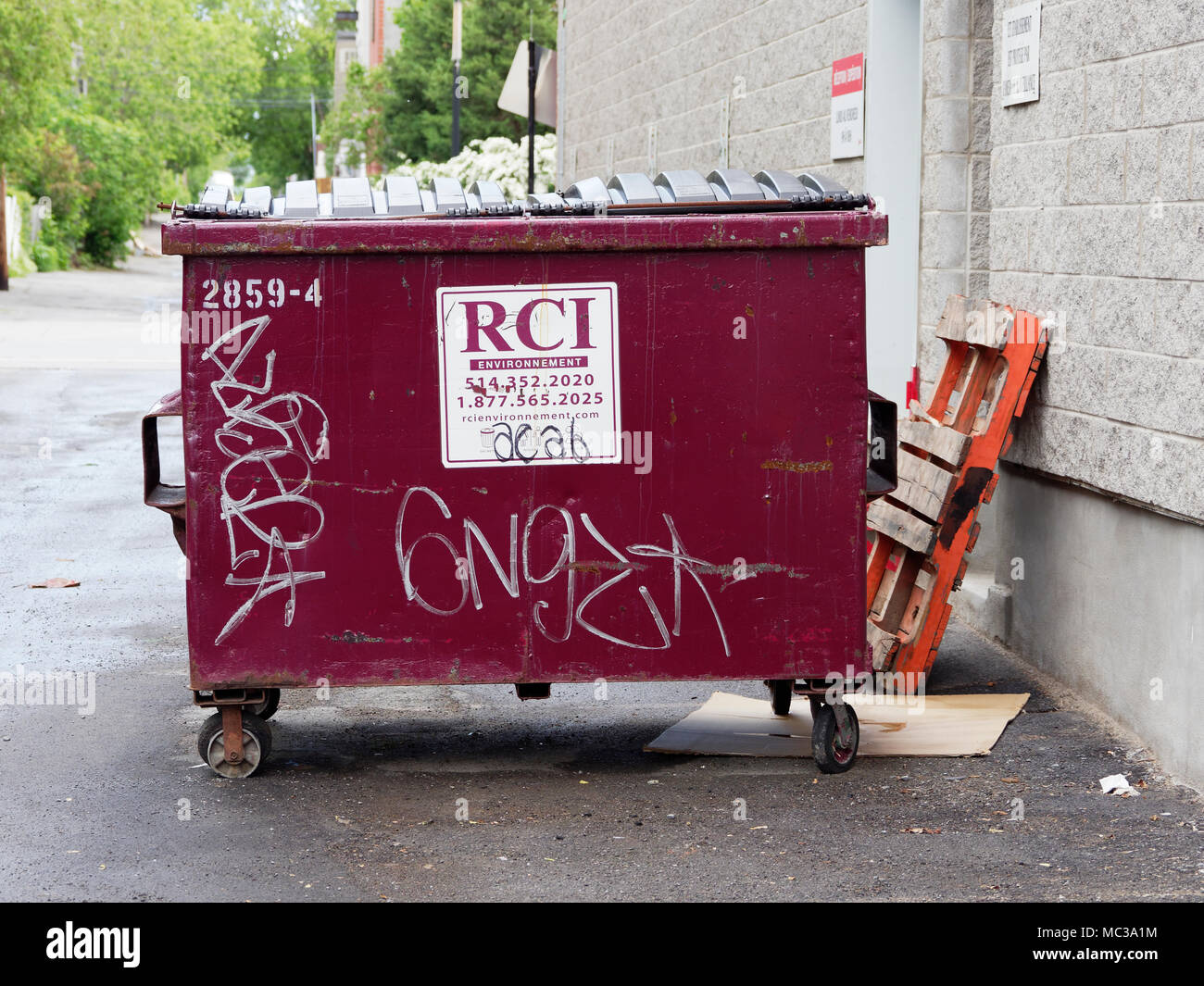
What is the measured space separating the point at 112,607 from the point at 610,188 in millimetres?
3890

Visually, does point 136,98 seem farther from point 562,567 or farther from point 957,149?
point 562,567

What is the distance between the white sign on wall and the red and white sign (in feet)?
6.39

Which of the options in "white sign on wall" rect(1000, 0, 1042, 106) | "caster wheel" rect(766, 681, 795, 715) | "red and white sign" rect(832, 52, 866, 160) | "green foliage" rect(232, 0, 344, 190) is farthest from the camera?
"green foliage" rect(232, 0, 344, 190)

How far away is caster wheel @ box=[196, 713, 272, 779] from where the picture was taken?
5.09 m

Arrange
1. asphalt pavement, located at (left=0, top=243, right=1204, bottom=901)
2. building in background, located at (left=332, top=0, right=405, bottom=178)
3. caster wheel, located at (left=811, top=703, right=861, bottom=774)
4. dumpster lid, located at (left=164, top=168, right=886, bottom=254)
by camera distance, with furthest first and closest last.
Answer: building in background, located at (left=332, top=0, right=405, bottom=178)
caster wheel, located at (left=811, top=703, right=861, bottom=774)
dumpster lid, located at (left=164, top=168, right=886, bottom=254)
asphalt pavement, located at (left=0, top=243, right=1204, bottom=901)

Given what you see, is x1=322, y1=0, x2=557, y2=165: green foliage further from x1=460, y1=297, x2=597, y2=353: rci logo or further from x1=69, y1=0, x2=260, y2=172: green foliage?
x1=460, y1=297, x2=597, y2=353: rci logo

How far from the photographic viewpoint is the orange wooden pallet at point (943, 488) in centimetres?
591

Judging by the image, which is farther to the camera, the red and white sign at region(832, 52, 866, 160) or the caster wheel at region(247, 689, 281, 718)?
the red and white sign at region(832, 52, 866, 160)

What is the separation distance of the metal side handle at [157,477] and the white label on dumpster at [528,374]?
0.93 m

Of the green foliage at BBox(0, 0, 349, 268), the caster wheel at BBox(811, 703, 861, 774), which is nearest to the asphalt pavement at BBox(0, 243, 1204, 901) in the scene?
the caster wheel at BBox(811, 703, 861, 774)

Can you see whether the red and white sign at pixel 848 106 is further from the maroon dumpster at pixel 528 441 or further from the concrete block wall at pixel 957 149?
A: the maroon dumpster at pixel 528 441

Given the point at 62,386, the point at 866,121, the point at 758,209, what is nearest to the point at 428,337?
the point at 758,209

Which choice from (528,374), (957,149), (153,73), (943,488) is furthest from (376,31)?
(528,374)

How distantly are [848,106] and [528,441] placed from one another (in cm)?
470
